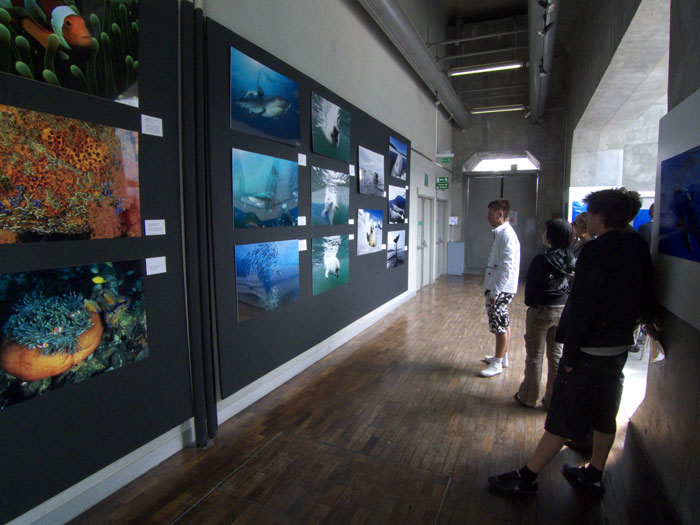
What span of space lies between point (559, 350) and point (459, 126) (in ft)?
34.1

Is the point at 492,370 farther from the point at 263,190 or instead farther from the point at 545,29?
the point at 545,29

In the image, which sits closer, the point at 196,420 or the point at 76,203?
the point at 76,203

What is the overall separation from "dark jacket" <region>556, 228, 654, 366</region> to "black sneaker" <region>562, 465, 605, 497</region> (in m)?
0.81

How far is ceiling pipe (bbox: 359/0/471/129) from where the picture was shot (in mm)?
4836

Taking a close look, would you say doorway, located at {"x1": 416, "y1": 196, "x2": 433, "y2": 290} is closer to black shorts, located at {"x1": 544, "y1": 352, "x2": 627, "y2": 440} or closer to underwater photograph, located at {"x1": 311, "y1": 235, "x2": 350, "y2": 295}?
underwater photograph, located at {"x1": 311, "y1": 235, "x2": 350, "y2": 295}

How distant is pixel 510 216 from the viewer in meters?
11.7

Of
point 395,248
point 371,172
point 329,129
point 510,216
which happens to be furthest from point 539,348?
point 510,216

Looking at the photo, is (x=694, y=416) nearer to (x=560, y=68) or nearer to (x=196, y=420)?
(x=196, y=420)

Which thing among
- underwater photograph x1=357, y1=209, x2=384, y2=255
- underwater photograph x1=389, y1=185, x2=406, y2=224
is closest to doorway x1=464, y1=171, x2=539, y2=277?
underwater photograph x1=389, y1=185, x2=406, y2=224

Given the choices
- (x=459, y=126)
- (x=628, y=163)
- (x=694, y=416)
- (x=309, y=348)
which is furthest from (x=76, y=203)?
(x=459, y=126)

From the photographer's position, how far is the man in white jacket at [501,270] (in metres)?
3.70

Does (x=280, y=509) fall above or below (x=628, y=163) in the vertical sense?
below

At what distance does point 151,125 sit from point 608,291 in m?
2.71

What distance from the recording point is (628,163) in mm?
8398
